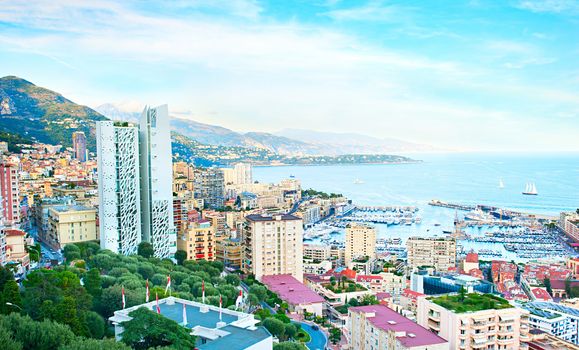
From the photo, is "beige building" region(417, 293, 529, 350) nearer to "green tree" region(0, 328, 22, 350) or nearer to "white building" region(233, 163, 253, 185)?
"green tree" region(0, 328, 22, 350)

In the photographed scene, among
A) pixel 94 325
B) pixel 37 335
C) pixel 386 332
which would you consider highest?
pixel 37 335

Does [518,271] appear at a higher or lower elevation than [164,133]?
lower

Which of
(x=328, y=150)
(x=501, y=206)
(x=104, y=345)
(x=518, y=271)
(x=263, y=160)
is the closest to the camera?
(x=104, y=345)

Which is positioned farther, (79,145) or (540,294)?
(79,145)

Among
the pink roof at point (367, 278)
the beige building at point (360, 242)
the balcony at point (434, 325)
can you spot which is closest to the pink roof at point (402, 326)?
the balcony at point (434, 325)

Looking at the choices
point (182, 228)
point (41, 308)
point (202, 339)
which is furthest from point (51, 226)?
point (202, 339)

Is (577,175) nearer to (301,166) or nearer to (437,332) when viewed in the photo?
(301,166)

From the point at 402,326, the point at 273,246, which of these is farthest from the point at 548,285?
the point at 402,326

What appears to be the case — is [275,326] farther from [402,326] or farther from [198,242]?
[198,242]
